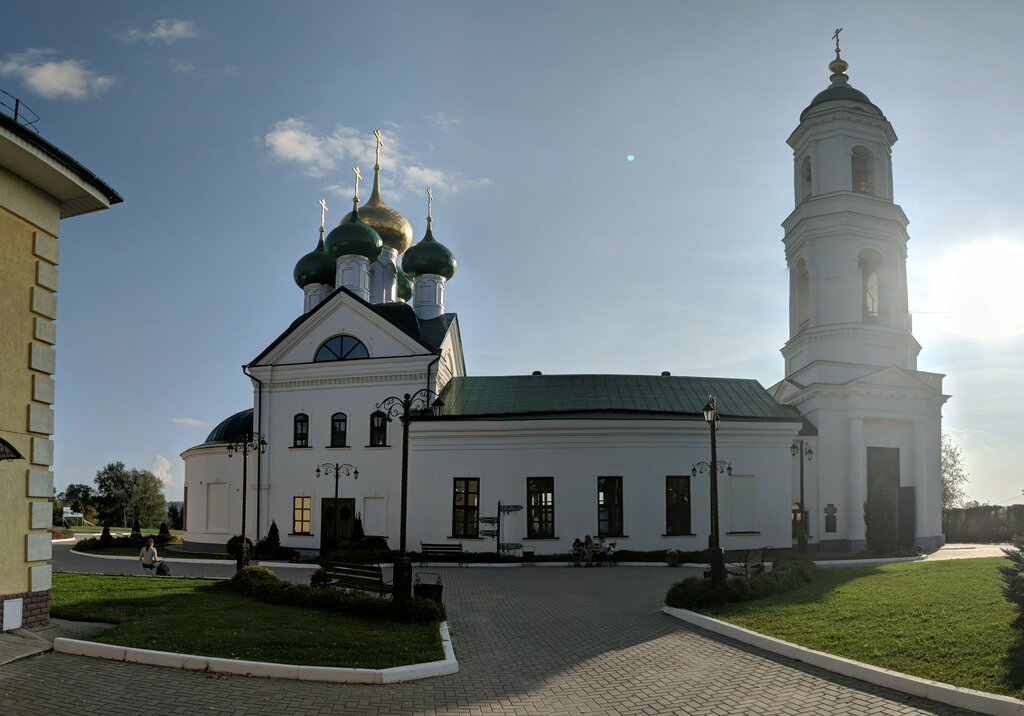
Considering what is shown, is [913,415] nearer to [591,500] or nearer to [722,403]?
[722,403]

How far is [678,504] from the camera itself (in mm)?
28328

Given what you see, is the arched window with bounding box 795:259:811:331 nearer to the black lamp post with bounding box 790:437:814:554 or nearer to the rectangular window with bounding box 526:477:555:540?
the black lamp post with bounding box 790:437:814:554

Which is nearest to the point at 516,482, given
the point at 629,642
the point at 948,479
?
the point at 629,642

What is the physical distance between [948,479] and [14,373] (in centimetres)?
6246

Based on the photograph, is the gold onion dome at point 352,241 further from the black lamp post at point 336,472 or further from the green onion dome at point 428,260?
the black lamp post at point 336,472

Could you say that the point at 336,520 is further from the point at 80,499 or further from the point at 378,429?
the point at 80,499

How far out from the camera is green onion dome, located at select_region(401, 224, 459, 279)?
114 feet

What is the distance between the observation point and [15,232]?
11383 millimetres

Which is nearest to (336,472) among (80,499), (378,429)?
(378,429)

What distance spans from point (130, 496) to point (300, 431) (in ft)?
163

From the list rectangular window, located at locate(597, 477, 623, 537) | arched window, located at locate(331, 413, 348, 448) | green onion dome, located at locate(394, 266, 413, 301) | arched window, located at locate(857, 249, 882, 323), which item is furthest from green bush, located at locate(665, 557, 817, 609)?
green onion dome, located at locate(394, 266, 413, 301)

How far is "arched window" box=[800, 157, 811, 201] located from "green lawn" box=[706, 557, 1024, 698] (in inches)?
796

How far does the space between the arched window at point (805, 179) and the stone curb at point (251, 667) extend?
28894mm

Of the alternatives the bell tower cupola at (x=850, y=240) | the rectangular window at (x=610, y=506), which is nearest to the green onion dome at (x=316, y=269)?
the rectangular window at (x=610, y=506)
